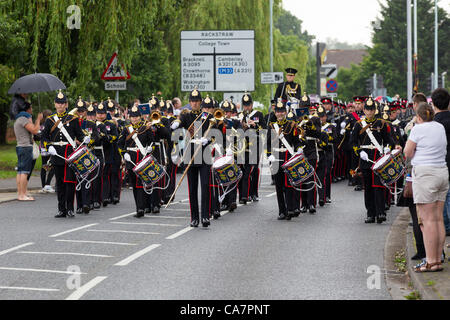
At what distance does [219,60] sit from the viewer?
26734 mm

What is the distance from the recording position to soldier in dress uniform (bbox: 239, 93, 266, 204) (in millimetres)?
18094

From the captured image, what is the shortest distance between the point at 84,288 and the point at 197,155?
528 cm

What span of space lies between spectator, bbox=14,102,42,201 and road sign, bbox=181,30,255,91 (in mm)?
8791

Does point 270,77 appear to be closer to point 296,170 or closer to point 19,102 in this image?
point 19,102

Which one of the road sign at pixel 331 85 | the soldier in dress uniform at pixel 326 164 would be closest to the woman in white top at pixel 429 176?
the soldier in dress uniform at pixel 326 164

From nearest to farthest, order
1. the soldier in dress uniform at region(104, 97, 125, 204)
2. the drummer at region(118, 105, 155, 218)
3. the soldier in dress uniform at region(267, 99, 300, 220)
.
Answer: the soldier in dress uniform at region(267, 99, 300, 220)
the drummer at region(118, 105, 155, 218)
the soldier in dress uniform at region(104, 97, 125, 204)

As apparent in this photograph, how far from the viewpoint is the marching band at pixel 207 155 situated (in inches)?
556

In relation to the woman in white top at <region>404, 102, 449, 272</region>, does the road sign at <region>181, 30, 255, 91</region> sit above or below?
above

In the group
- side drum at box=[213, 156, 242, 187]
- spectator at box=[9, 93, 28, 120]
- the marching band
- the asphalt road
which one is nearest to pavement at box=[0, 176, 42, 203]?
spectator at box=[9, 93, 28, 120]

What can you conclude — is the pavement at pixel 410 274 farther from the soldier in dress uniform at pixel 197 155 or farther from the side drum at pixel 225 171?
the soldier in dress uniform at pixel 197 155

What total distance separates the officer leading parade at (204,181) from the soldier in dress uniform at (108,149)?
0.03 meters

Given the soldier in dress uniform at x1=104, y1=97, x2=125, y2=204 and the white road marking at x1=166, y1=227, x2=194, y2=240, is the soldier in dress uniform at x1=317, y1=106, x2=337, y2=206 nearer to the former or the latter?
the soldier in dress uniform at x1=104, y1=97, x2=125, y2=204

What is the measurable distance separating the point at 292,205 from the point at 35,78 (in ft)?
21.9
